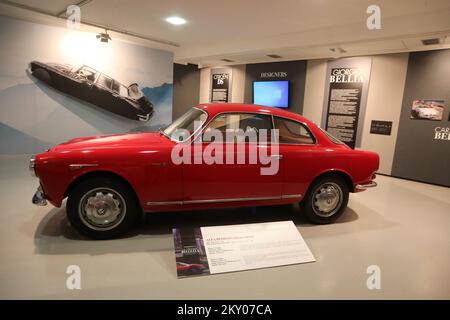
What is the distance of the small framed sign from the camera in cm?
572

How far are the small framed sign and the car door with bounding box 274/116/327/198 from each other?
136 inches

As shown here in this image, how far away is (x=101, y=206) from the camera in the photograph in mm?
2590

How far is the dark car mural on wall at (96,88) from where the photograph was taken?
18.2ft

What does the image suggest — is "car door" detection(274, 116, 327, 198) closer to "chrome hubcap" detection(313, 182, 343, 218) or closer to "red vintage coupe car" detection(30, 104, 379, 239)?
"red vintage coupe car" detection(30, 104, 379, 239)

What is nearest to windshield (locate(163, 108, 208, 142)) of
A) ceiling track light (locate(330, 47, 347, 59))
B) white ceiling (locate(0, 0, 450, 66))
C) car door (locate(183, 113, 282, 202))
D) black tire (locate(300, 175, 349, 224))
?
car door (locate(183, 113, 282, 202))

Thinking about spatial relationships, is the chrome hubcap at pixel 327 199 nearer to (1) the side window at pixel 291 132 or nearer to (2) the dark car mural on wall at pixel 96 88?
(1) the side window at pixel 291 132

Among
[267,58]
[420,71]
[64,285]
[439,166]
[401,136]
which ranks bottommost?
[64,285]

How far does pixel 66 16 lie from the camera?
193 inches

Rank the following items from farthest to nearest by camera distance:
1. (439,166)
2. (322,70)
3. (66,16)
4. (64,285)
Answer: (322,70)
(439,166)
(66,16)
(64,285)

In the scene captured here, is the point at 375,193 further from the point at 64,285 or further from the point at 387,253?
the point at 64,285

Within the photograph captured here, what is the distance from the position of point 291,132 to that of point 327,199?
2.99 ft

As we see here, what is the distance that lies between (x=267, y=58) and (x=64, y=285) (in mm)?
6642

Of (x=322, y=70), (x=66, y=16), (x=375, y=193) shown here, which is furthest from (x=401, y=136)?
(x=66, y=16)

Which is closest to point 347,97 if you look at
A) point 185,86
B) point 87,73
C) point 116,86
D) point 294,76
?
point 294,76
